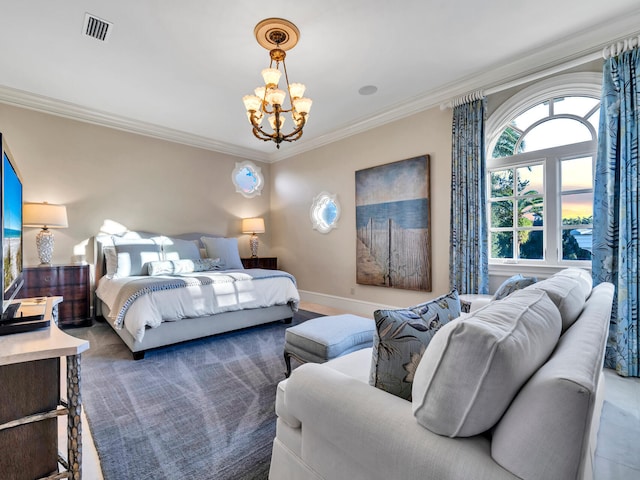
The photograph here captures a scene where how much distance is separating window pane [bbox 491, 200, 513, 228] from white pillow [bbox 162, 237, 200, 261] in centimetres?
390

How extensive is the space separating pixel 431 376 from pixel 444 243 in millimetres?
3152

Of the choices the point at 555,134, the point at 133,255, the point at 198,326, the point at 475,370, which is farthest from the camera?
the point at 133,255

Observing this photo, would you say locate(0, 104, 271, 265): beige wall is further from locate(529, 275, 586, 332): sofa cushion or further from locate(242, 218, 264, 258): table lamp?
locate(529, 275, 586, 332): sofa cushion

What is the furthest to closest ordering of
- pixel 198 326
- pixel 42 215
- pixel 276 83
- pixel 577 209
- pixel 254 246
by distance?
pixel 254 246, pixel 42 215, pixel 198 326, pixel 577 209, pixel 276 83

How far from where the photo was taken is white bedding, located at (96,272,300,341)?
2.86 metres

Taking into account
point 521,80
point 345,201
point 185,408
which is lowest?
point 185,408

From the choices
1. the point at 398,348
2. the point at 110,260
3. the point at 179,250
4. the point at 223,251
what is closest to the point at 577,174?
the point at 398,348

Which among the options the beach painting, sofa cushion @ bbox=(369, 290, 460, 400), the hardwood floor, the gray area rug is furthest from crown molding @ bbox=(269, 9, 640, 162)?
the gray area rug

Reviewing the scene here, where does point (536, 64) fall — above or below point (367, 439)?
above

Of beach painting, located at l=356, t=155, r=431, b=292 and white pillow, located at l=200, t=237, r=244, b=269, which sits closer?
beach painting, located at l=356, t=155, r=431, b=292

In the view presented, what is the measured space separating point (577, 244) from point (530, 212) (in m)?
0.50

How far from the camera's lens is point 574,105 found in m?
2.98

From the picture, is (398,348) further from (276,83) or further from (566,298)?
(276,83)

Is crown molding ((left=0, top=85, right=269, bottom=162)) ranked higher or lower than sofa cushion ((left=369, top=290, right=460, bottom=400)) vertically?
higher
